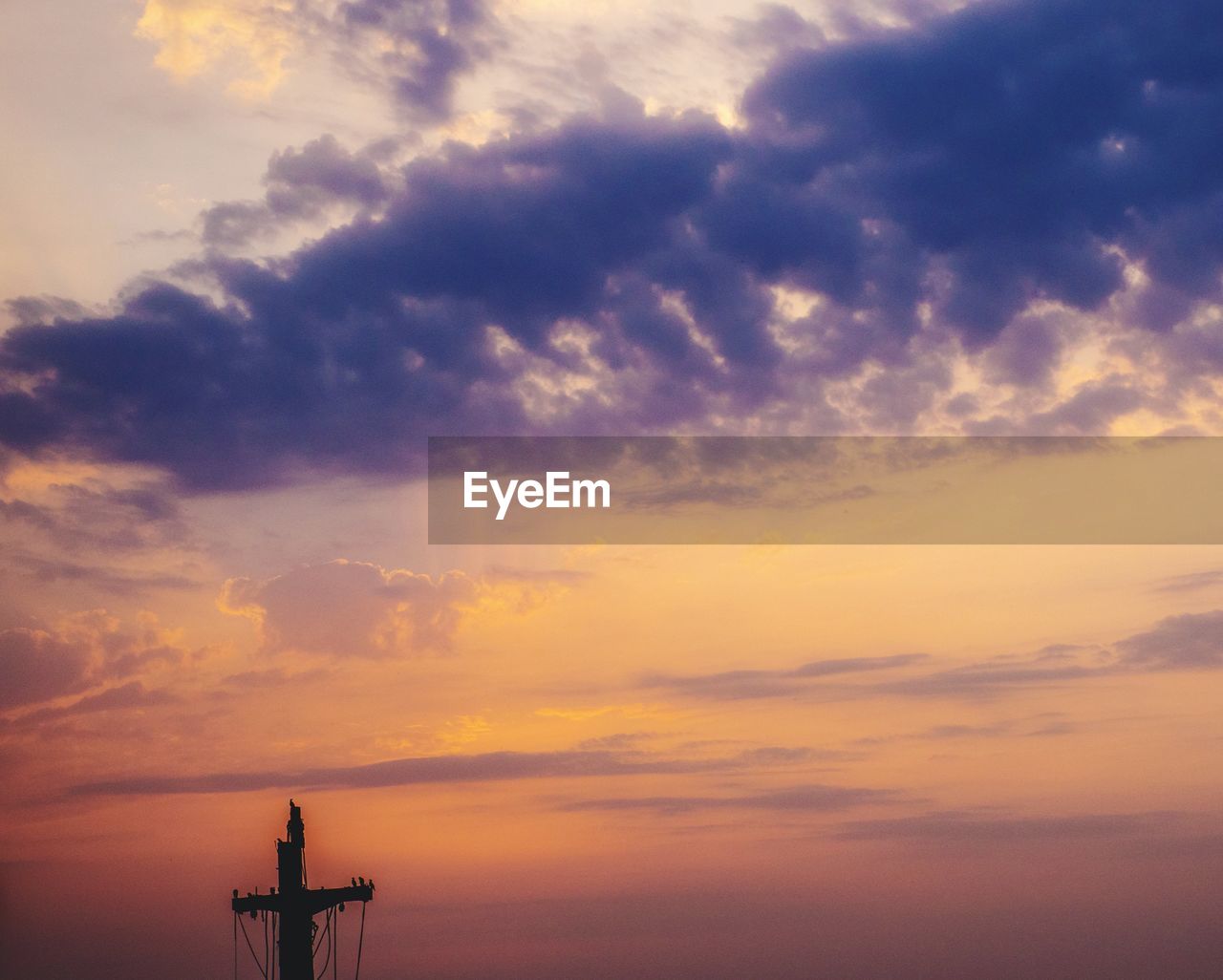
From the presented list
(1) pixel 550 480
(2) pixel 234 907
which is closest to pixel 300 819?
(2) pixel 234 907

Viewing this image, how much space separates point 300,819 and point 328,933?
5.12 m

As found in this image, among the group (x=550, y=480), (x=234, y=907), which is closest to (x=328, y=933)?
(x=234, y=907)

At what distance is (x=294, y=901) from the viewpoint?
202ft

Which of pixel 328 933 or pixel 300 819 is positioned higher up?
pixel 300 819

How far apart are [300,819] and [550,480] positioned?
67.9 feet

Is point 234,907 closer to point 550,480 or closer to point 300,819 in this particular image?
point 300,819

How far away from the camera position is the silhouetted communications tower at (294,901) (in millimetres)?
61531

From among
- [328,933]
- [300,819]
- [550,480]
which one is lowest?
[328,933]

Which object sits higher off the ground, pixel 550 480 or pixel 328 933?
pixel 550 480

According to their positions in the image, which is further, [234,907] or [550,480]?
[550,480]

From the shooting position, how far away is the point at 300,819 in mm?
61562

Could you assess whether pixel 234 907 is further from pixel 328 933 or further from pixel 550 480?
pixel 550 480

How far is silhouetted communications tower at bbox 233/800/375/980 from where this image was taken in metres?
61.5

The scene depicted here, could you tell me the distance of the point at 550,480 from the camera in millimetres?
75875
